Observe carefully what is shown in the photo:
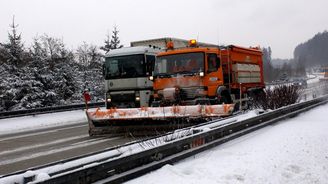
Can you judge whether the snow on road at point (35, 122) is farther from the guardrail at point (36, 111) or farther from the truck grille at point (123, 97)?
the truck grille at point (123, 97)

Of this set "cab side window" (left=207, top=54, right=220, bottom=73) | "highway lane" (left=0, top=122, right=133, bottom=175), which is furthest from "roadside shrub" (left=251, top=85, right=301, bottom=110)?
"highway lane" (left=0, top=122, right=133, bottom=175)

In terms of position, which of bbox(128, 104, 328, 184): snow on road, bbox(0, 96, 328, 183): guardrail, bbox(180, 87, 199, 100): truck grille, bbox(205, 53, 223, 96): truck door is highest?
bbox(205, 53, 223, 96): truck door

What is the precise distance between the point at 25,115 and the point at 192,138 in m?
14.3

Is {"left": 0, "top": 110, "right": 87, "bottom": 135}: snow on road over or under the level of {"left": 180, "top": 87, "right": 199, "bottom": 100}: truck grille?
under

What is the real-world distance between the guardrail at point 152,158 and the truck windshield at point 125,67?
751 centimetres

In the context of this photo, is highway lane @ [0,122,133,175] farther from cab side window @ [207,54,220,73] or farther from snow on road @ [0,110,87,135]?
cab side window @ [207,54,220,73]

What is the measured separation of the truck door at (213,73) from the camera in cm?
1165

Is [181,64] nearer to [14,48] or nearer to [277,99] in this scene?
[277,99]

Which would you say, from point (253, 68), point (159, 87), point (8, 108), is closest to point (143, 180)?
point (159, 87)

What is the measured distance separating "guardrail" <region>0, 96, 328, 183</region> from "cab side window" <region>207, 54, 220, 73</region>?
3368 millimetres

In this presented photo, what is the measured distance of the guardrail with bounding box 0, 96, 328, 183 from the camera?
13.5 feet

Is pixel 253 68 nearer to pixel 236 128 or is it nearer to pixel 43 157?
pixel 236 128

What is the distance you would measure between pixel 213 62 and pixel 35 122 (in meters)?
9.44

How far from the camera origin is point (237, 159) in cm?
582
